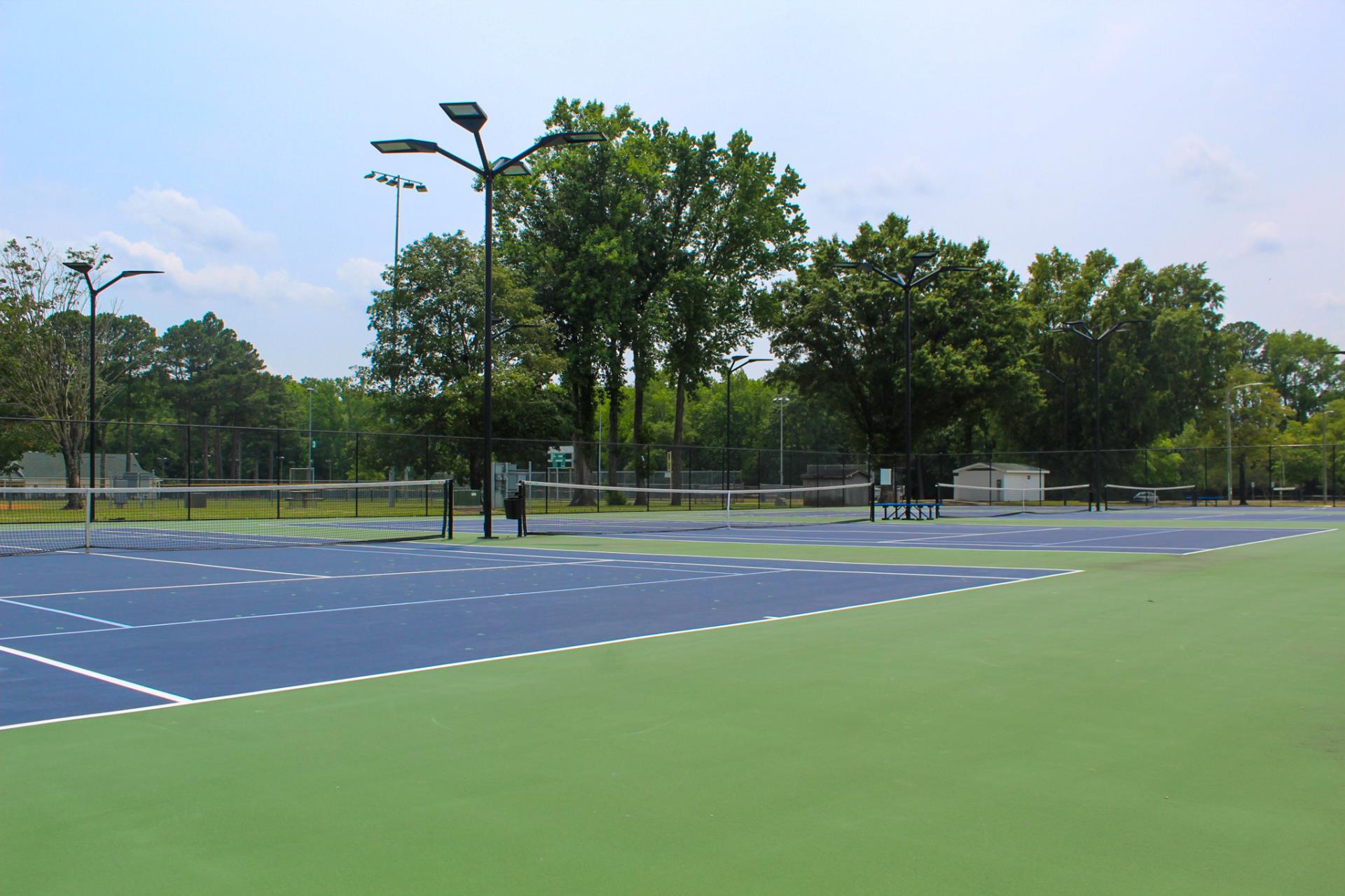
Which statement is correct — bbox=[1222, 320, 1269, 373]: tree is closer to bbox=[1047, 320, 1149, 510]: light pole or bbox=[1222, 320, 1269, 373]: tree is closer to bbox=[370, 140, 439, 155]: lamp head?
bbox=[1047, 320, 1149, 510]: light pole

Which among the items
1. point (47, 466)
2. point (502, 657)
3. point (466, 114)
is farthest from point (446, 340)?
point (502, 657)

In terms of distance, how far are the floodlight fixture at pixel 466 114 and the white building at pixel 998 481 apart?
46.4 m

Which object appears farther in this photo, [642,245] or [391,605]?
[642,245]

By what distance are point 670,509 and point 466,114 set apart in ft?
87.4

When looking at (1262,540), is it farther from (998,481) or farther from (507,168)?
(998,481)

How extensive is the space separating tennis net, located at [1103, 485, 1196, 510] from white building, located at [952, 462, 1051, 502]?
4.27 meters

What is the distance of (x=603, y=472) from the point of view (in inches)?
2089

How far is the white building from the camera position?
6106 centimetres

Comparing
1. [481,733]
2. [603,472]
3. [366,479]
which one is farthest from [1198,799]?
[603,472]

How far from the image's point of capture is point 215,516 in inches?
1289

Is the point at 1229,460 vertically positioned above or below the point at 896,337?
below

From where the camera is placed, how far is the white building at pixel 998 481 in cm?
6106

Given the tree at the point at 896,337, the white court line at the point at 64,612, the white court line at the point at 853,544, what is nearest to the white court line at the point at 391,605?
the white court line at the point at 64,612

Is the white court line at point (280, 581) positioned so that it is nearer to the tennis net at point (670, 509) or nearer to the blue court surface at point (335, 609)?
the blue court surface at point (335, 609)
